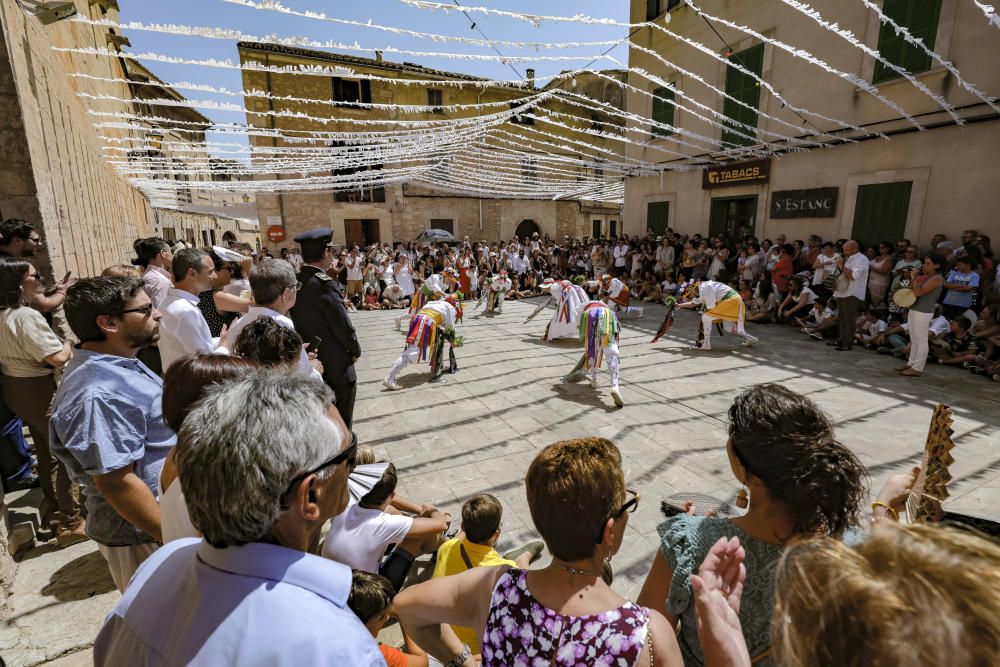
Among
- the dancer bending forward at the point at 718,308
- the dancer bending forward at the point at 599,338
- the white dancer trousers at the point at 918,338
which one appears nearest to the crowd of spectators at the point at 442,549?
the dancer bending forward at the point at 599,338

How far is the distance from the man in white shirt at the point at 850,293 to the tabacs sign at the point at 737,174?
4.11 metres

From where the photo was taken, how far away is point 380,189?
23.1m

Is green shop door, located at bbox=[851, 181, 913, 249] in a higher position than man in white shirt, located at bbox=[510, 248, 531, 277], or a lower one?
higher

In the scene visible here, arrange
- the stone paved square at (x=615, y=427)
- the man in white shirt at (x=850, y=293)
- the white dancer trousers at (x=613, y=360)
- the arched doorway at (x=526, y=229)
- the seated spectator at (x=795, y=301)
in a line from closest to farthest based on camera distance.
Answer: the stone paved square at (x=615, y=427) → the white dancer trousers at (x=613, y=360) → the man in white shirt at (x=850, y=293) → the seated spectator at (x=795, y=301) → the arched doorway at (x=526, y=229)

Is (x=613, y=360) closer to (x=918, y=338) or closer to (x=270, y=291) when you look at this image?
(x=270, y=291)

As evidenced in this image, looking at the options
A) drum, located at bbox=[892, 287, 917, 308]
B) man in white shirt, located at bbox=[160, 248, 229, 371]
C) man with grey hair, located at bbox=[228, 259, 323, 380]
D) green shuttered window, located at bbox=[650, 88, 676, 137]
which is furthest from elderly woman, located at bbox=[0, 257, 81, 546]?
green shuttered window, located at bbox=[650, 88, 676, 137]

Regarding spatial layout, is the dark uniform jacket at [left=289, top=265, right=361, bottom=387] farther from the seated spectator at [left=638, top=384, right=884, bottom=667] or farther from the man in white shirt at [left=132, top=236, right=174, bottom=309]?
the seated spectator at [left=638, top=384, right=884, bottom=667]

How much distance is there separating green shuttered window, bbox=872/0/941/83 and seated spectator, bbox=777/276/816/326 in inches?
160

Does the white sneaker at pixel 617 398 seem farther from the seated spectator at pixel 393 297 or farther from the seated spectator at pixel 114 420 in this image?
the seated spectator at pixel 393 297

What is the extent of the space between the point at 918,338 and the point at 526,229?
74.5 ft

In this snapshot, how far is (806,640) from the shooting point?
2.09 ft

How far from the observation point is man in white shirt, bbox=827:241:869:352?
7824 mm

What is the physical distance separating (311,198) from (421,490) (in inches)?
831

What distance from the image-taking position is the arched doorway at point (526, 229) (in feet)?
89.6
